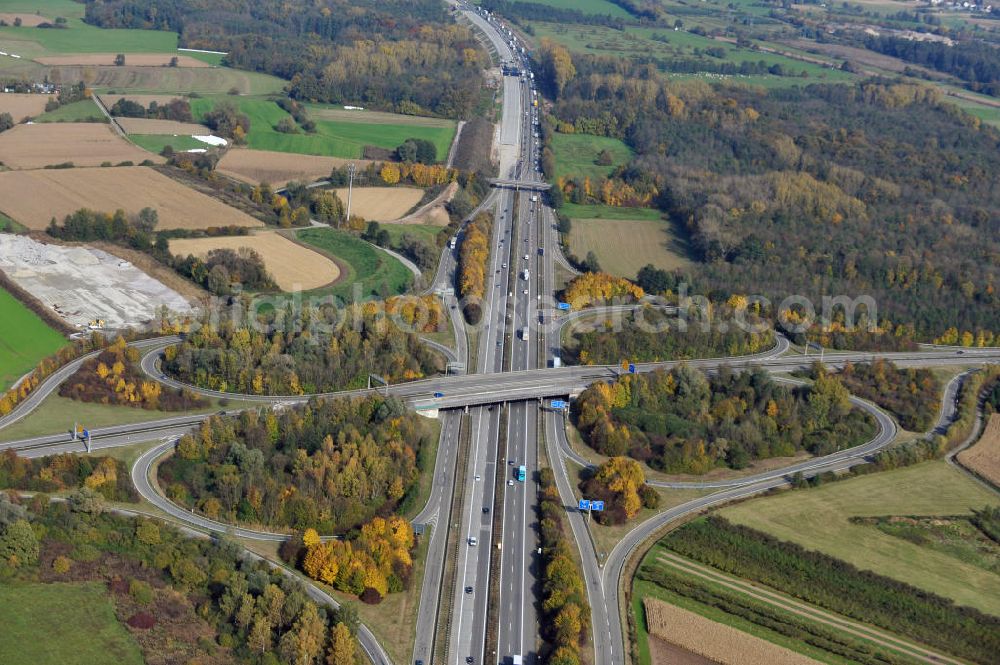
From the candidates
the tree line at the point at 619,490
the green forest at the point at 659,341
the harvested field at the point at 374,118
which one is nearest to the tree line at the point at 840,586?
the tree line at the point at 619,490

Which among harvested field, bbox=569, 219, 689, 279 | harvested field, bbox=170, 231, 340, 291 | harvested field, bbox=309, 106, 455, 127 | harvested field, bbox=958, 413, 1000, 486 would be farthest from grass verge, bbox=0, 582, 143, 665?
harvested field, bbox=309, 106, 455, 127

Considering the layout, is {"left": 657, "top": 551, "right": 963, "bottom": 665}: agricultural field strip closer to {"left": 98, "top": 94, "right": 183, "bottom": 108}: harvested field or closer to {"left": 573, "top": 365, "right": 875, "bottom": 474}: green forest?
{"left": 573, "top": 365, "right": 875, "bottom": 474}: green forest

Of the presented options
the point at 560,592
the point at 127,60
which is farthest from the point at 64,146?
the point at 560,592

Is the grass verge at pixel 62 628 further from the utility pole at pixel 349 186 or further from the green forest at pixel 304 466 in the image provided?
the utility pole at pixel 349 186

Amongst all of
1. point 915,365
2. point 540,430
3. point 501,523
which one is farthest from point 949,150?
point 501,523

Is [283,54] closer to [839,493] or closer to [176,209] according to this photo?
[176,209]

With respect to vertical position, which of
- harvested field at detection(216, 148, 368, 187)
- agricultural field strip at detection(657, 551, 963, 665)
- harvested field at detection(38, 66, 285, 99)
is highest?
harvested field at detection(38, 66, 285, 99)
